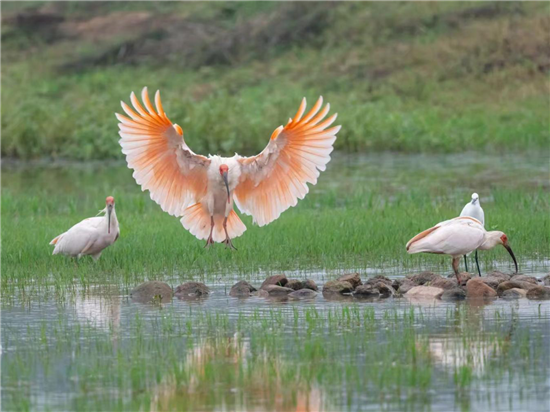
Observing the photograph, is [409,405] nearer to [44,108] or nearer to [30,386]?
[30,386]

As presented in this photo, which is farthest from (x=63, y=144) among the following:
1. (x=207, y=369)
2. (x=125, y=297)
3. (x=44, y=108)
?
(x=207, y=369)

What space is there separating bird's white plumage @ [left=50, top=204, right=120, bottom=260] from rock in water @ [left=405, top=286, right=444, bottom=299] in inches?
136

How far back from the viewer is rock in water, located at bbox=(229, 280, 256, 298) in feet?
38.3

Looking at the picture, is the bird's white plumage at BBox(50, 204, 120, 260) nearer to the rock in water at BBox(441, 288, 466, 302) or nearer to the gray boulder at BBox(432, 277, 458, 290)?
the gray boulder at BBox(432, 277, 458, 290)

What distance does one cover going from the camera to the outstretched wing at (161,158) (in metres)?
12.4

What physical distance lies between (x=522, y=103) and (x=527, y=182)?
9.61 metres

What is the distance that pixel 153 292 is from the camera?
1155cm

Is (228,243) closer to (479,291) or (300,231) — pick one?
(300,231)

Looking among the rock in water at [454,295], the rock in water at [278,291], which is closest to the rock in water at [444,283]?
the rock in water at [454,295]

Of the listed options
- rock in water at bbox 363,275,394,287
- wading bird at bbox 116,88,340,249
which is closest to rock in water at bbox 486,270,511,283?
rock in water at bbox 363,275,394,287

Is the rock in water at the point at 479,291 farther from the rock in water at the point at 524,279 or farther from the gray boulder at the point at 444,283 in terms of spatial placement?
the rock in water at the point at 524,279

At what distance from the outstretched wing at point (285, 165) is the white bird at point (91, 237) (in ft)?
4.30

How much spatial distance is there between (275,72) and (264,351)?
2671cm

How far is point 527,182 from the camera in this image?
21562 mm
